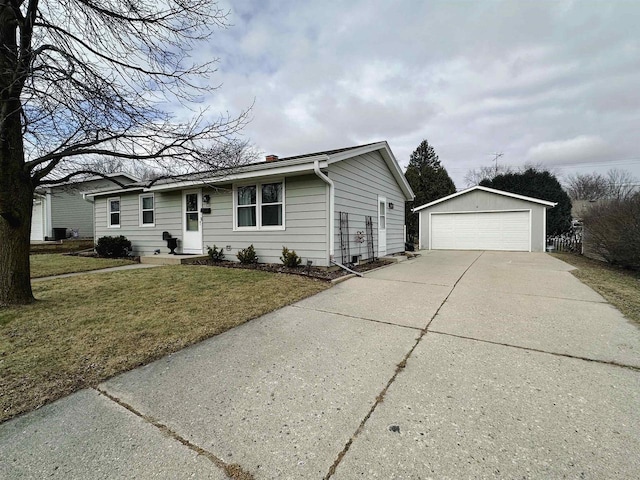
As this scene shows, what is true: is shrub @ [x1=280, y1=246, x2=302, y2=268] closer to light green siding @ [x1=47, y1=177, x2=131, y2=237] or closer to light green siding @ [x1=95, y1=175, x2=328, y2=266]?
light green siding @ [x1=95, y1=175, x2=328, y2=266]

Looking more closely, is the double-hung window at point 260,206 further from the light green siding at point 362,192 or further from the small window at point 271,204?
the light green siding at point 362,192

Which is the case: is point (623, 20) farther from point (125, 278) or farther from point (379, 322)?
point (125, 278)

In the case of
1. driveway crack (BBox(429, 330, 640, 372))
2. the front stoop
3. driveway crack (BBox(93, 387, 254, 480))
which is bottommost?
driveway crack (BBox(429, 330, 640, 372))

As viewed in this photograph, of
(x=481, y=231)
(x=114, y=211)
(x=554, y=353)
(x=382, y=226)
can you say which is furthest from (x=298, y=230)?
(x=481, y=231)

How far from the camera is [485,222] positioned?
15.6 metres

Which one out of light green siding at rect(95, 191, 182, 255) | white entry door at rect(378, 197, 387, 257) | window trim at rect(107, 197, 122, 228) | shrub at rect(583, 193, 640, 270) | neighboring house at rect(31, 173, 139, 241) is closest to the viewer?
shrub at rect(583, 193, 640, 270)

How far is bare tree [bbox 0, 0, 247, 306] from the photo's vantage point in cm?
379

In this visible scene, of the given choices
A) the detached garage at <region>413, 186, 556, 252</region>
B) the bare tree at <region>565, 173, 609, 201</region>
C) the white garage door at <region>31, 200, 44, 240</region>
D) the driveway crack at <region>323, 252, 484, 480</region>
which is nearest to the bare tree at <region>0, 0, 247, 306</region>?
the driveway crack at <region>323, 252, 484, 480</region>

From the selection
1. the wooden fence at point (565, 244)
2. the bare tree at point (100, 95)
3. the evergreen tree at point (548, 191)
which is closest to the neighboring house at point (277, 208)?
the bare tree at point (100, 95)

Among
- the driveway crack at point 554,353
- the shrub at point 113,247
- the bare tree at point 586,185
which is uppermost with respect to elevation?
the bare tree at point 586,185

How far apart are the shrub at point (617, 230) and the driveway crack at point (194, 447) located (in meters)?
12.6

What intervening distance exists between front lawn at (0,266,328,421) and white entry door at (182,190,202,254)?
136 inches

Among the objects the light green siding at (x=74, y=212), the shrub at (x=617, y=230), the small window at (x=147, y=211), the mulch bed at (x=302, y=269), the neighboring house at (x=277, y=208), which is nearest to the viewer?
the mulch bed at (x=302, y=269)

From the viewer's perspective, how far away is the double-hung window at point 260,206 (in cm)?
811
